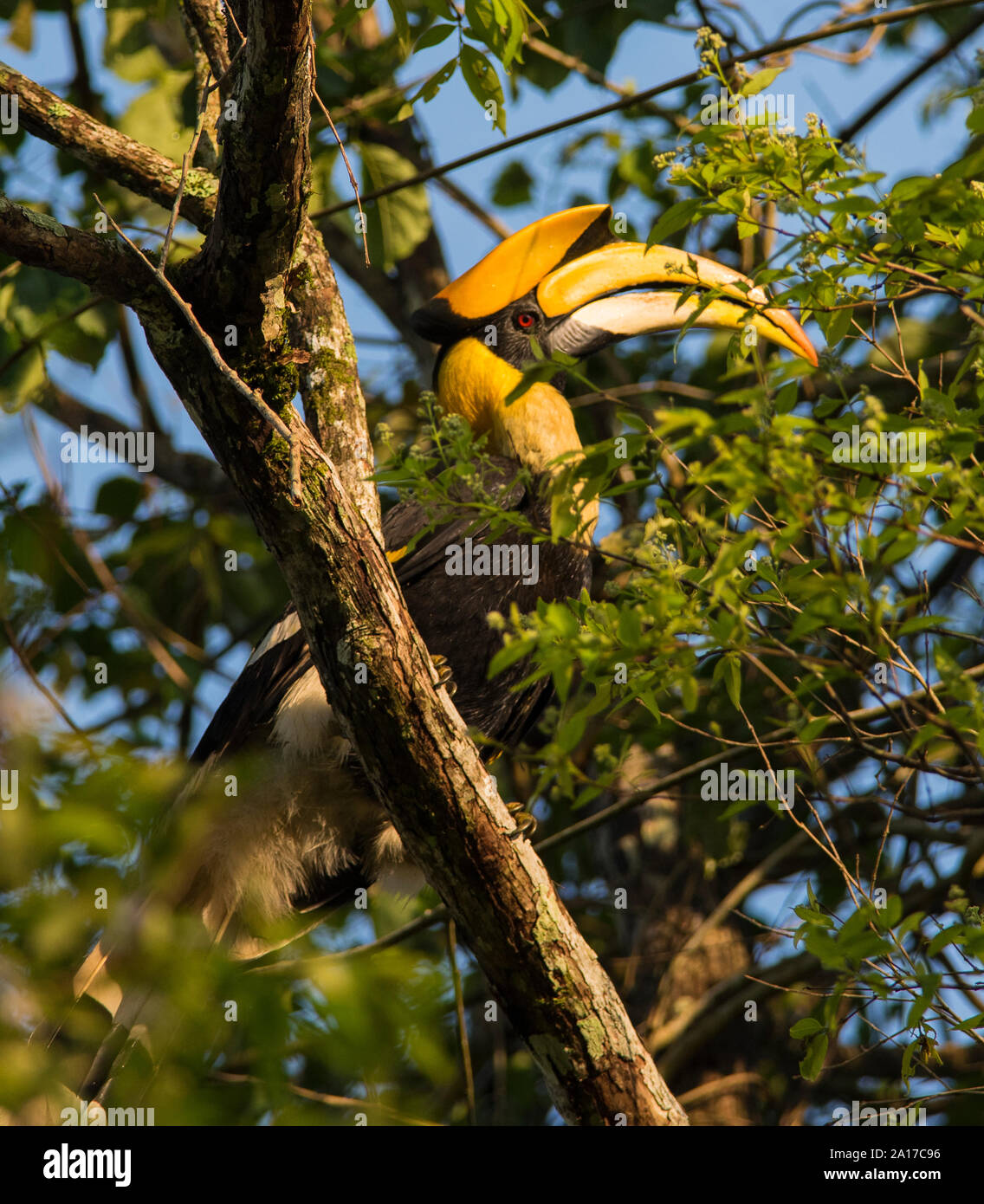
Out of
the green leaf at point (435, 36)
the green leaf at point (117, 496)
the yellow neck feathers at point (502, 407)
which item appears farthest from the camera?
the green leaf at point (117, 496)

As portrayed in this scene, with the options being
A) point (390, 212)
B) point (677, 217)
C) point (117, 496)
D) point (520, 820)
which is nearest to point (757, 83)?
point (677, 217)

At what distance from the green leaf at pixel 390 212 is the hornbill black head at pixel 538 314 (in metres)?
0.24

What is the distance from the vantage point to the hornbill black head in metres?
3.24

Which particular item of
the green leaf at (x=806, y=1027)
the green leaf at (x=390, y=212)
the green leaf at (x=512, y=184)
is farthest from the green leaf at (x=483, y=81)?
the green leaf at (x=512, y=184)

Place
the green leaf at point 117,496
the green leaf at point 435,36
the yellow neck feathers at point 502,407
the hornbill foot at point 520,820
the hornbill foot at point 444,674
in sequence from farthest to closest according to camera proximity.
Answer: the green leaf at point 117,496
the yellow neck feathers at point 502,407
the hornbill foot at point 444,674
the green leaf at point 435,36
the hornbill foot at point 520,820

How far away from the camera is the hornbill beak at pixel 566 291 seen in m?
3.28

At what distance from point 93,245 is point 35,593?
1141 millimetres

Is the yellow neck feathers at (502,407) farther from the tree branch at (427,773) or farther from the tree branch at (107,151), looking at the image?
the tree branch at (427,773)

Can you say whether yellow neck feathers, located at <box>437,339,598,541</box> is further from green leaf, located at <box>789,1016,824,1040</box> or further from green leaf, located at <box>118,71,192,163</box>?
green leaf, located at <box>789,1016,824,1040</box>

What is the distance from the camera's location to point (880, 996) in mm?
1720

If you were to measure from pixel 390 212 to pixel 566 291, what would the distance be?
634mm

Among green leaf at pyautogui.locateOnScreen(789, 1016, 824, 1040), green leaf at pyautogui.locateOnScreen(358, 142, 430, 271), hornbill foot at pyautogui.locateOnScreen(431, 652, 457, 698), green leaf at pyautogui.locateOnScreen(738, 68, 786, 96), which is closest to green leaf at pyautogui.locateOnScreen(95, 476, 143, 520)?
green leaf at pyautogui.locateOnScreen(358, 142, 430, 271)

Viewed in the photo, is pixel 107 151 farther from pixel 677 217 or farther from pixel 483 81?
pixel 677 217

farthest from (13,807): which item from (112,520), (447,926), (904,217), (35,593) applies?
(112,520)
